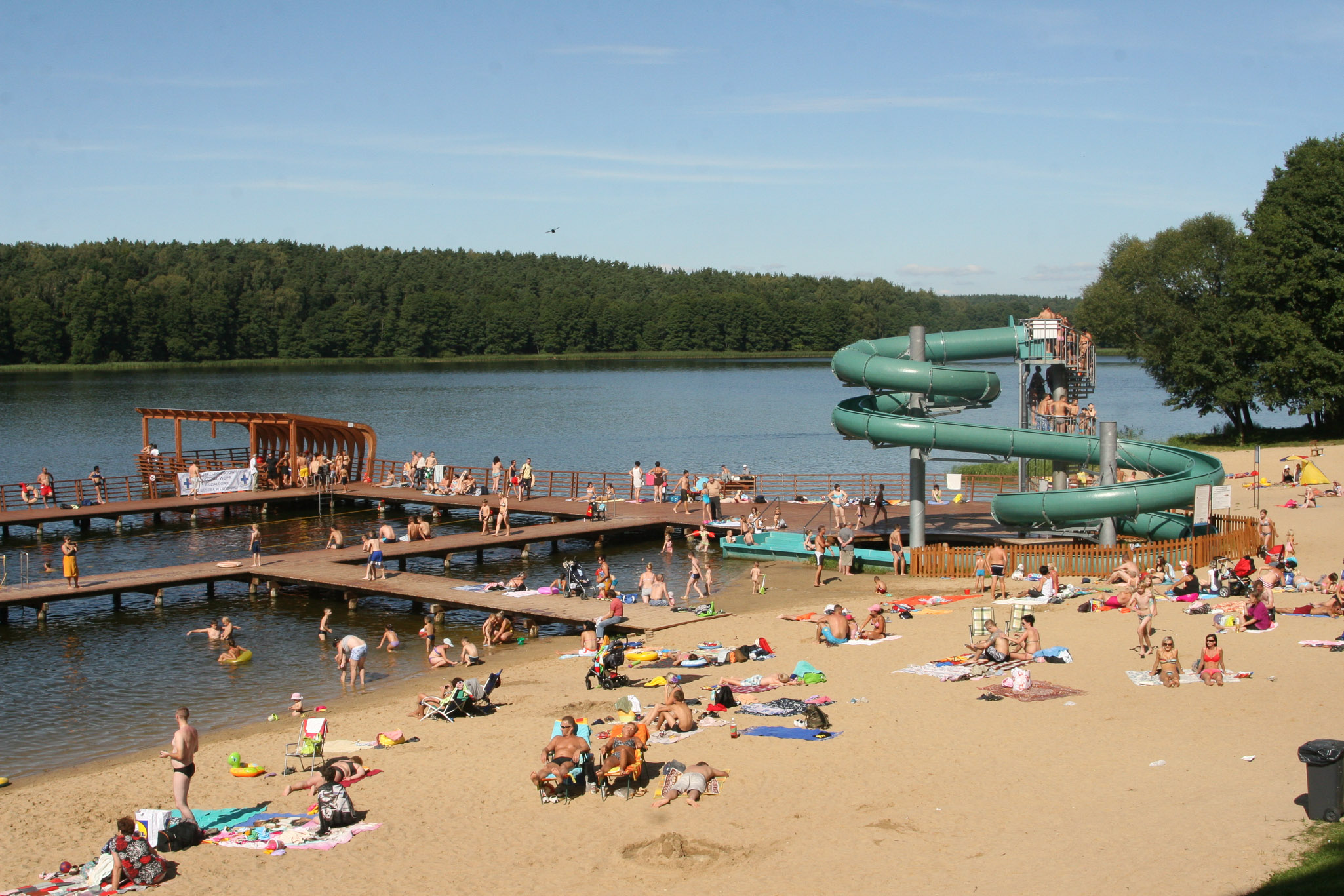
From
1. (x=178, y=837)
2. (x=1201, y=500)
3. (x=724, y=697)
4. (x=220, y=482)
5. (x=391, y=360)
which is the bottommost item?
(x=178, y=837)

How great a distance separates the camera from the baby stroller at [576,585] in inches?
1030

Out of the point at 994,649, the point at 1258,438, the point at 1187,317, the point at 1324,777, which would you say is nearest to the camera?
the point at 1324,777

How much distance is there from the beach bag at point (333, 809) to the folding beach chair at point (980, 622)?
37.8ft

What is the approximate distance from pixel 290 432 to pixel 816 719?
33093 mm

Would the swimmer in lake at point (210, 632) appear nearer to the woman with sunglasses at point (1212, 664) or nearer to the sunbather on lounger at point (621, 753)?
the sunbather on lounger at point (621, 753)

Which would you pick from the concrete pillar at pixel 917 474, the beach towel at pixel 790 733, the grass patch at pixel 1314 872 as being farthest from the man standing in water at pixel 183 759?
the concrete pillar at pixel 917 474

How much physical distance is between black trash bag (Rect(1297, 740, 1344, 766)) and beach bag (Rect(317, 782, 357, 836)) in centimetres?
1016

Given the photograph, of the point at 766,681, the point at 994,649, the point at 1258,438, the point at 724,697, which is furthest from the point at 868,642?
the point at 1258,438

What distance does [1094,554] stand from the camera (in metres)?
26.2

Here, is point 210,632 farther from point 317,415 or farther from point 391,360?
point 391,360

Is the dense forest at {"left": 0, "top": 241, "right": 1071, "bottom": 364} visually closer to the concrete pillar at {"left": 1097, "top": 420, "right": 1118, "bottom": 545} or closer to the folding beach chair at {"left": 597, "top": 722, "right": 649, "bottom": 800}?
the concrete pillar at {"left": 1097, "top": 420, "right": 1118, "bottom": 545}

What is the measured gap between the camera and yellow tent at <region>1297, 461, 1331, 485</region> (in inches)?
1533

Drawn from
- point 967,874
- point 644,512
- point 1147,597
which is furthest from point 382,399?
point 967,874

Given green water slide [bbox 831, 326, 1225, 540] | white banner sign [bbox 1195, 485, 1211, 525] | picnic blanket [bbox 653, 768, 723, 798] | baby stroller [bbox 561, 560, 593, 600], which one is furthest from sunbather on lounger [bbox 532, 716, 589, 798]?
white banner sign [bbox 1195, 485, 1211, 525]
